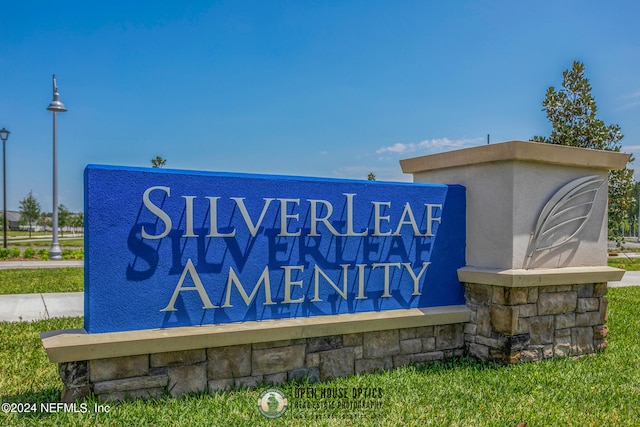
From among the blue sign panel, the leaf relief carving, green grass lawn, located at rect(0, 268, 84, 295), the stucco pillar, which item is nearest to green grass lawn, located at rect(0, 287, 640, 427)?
the stucco pillar

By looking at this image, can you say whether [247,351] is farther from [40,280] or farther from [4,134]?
[4,134]

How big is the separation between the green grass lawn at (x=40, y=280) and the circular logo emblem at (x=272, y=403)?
313 inches

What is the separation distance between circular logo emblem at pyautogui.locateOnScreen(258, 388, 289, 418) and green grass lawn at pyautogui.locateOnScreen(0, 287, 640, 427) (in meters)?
0.06

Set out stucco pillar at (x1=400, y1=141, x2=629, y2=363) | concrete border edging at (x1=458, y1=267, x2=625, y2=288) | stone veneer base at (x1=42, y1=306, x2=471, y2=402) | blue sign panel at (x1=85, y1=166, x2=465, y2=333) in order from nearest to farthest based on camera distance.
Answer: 1. stone veneer base at (x1=42, y1=306, x2=471, y2=402)
2. blue sign panel at (x1=85, y1=166, x2=465, y2=333)
3. concrete border edging at (x1=458, y1=267, x2=625, y2=288)
4. stucco pillar at (x1=400, y1=141, x2=629, y2=363)

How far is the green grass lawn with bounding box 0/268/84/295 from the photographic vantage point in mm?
11076

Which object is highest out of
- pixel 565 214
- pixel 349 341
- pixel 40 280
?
pixel 565 214

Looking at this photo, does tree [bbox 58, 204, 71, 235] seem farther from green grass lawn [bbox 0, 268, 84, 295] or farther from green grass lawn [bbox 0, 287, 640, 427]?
green grass lawn [bbox 0, 287, 640, 427]

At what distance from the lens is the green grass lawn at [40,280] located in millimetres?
11076

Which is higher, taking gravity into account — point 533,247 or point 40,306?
point 533,247

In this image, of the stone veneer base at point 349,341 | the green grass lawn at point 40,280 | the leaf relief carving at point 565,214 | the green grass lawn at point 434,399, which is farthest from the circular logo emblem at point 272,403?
the green grass lawn at point 40,280

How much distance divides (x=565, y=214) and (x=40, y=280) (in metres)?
12.0

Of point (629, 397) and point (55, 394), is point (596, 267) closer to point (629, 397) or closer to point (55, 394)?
point (629, 397)

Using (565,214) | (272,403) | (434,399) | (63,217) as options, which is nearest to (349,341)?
(434,399)

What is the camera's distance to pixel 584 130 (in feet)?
31.0
